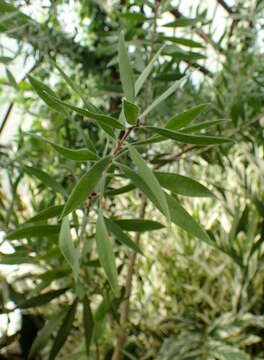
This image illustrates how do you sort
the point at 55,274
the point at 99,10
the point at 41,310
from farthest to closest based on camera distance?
1. the point at 41,310
2. the point at 99,10
3. the point at 55,274

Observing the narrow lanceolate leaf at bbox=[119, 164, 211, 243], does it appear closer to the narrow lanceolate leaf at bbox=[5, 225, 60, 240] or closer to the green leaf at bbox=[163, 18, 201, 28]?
the narrow lanceolate leaf at bbox=[5, 225, 60, 240]

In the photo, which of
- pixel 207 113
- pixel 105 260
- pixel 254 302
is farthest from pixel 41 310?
pixel 105 260

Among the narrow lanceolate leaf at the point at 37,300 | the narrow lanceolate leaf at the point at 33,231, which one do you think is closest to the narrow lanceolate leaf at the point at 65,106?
the narrow lanceolate leaf at the point at 33,231

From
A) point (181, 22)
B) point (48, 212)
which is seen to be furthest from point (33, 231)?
point (181, 22)

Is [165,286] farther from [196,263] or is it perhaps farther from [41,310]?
[41,310]

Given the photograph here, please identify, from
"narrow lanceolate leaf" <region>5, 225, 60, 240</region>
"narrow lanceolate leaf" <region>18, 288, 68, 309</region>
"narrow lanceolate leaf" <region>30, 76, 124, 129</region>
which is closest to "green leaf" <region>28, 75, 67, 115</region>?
"narrow lanceolate leaf" <region>30, 76, 124, 129</region>

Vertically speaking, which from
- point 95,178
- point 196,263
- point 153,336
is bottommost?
point 153,336
